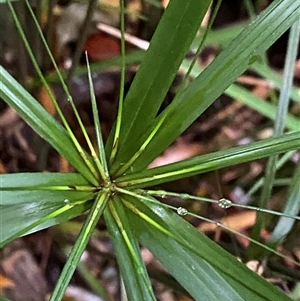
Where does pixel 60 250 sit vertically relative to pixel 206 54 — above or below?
below

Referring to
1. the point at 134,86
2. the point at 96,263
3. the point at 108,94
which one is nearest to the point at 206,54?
the point at 108,94

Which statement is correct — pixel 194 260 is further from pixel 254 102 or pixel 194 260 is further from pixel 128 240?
pixel 254 102

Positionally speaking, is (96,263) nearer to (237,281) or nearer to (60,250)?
(60,250)

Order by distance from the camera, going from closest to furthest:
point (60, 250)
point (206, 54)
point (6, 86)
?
point (6, 86), point (60, 250), point (206, 54)

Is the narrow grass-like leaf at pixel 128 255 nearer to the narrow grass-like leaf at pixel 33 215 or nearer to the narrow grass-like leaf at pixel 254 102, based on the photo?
the narrow grass-like leaf at pixel 33 215

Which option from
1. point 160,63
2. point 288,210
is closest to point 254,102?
point 288,210

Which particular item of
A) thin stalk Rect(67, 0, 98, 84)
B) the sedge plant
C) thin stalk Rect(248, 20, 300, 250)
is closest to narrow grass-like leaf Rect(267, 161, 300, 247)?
thin stalk Rect(248, 20, 300, 250)
